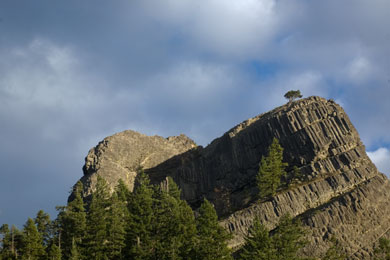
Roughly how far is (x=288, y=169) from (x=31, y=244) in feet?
202

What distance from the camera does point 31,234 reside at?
216 ft

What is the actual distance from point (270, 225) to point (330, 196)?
1528 centimetres

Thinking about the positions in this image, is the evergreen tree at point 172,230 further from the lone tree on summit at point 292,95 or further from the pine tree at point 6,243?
the lone tree on summit at point 292,95

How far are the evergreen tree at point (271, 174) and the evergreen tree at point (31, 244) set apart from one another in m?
47.8

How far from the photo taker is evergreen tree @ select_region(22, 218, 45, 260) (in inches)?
2539

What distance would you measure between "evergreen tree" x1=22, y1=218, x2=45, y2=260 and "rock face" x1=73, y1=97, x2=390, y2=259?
36872 millimetres

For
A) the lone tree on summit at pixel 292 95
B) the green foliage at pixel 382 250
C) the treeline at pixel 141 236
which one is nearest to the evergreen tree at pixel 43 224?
the treeline at pixel 141 236

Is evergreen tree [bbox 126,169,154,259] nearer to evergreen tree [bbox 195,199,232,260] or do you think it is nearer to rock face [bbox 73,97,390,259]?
evergreen tree [bbox 195,199,232,260]

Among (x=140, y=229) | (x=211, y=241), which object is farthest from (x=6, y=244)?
(x=211, y=241)

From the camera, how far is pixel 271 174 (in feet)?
310

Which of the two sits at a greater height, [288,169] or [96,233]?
[288,169]

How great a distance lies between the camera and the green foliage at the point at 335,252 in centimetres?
7425

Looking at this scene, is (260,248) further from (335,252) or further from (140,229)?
(335,252)

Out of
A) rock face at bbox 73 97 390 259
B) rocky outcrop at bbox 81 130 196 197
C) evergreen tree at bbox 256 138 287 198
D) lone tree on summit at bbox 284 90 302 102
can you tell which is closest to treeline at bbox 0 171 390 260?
rock face at bbox 73 97 390 259
